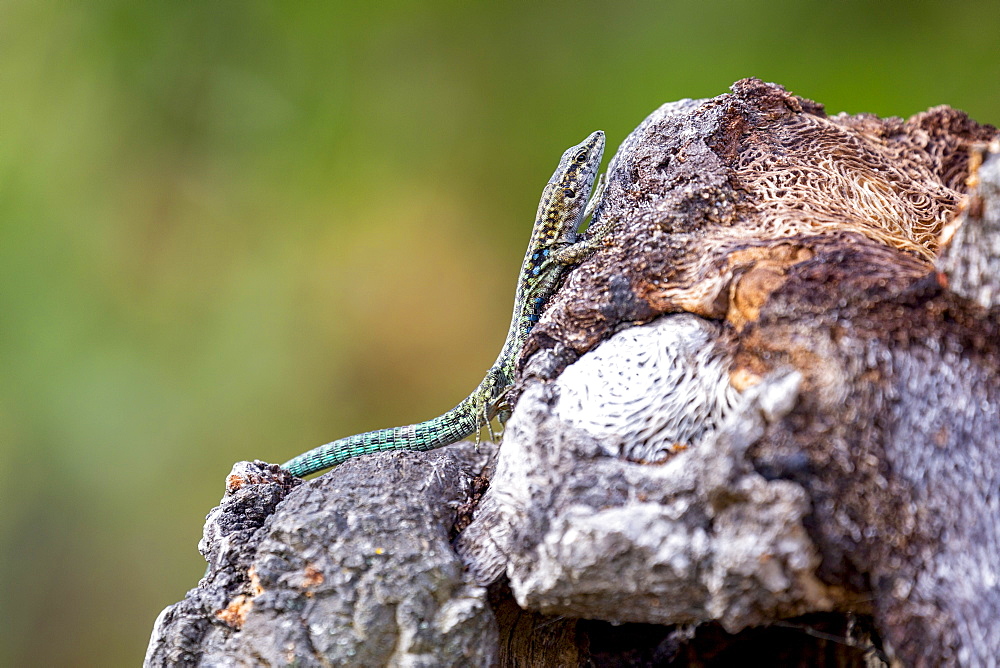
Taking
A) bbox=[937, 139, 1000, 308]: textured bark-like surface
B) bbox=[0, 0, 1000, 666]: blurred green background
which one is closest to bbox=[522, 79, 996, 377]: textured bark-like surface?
bbox=[937, 139, 1000, 308]: textured bark-like surface

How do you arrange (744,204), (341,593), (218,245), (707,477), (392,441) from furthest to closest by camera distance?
(218,245) → (392,441) → (744,204) → (341,593) → (707,477)

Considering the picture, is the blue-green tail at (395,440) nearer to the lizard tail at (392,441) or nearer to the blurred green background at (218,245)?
the lizard tail at (392,441)

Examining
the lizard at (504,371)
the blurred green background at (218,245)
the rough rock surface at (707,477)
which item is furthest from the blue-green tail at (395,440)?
the blurred green background at (218,245)

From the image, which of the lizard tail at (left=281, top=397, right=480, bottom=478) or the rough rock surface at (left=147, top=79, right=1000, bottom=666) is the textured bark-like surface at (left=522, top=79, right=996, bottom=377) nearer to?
the rough rock surface at (left=147, top=79, right=1000, bottom=666)

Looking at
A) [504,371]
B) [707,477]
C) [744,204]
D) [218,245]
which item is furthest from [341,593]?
[218,245]

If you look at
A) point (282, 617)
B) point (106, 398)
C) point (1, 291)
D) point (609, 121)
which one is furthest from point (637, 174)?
point (1, 291)

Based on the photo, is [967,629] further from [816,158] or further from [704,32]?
[704,32]

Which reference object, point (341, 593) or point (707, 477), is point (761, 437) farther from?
point (341, 593)
